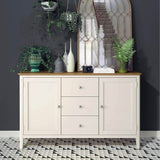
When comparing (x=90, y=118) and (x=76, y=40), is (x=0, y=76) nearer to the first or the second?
(x=76, y=40)

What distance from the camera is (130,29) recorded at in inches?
139

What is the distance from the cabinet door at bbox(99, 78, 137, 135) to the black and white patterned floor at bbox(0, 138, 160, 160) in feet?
0.78

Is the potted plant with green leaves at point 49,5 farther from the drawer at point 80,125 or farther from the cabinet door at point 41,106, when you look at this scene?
the drawer at point 80,125

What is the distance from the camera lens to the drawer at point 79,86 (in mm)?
3150

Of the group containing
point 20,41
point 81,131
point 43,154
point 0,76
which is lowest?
point 43,154

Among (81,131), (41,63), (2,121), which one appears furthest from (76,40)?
(2,121)

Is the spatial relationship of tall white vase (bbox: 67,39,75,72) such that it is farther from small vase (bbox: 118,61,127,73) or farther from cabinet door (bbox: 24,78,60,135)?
small vase (bbox: 118,61,127,73)

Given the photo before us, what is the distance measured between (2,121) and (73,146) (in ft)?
3.57

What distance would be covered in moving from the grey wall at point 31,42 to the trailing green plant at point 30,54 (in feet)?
0.25

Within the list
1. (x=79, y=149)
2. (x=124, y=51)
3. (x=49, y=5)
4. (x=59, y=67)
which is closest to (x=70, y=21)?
(x=49, y=5)

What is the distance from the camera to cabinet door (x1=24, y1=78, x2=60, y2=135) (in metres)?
3.16

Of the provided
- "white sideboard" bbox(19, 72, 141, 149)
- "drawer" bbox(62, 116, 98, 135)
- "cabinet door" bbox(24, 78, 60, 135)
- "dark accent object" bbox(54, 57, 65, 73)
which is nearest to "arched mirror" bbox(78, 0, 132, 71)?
"dark accent object" bbox(54, 57, 65, 73)

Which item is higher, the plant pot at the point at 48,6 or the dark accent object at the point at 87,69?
the plant pot at the point at 48,6

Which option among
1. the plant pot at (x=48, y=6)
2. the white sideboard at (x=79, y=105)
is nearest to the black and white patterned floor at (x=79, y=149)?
the white sideboard at (x=79, y=105)
